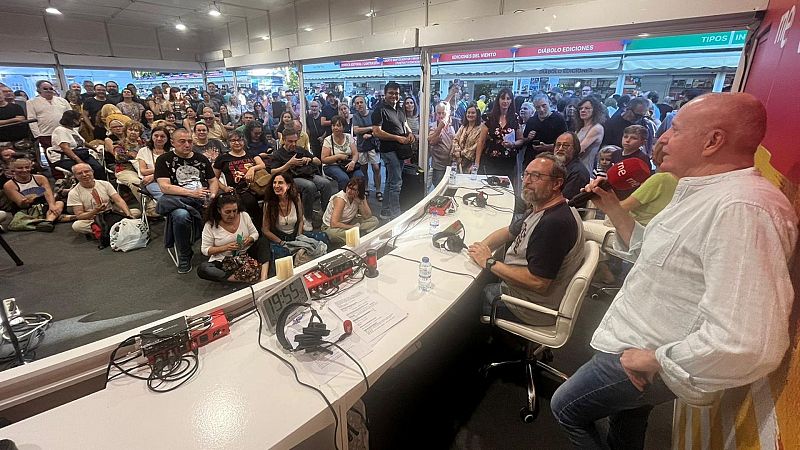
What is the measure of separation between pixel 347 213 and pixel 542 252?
Answer: 211 cm

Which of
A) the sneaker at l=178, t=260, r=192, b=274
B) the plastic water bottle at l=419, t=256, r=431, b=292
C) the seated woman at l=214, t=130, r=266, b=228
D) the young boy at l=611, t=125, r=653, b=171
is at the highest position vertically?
the young boy at l=611, t=125, r=653, b=171

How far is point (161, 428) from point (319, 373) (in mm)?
452

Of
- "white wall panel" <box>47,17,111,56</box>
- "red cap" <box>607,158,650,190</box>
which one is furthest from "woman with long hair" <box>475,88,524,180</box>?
"white wall panel" <box>47,17,111,56</box>

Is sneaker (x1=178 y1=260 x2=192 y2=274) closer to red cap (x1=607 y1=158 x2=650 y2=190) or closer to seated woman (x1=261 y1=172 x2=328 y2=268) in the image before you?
seated woman (x1=261 y1=172 x2=328 y2=268)

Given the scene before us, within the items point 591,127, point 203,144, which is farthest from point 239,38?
point 591,127

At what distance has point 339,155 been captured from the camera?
4.56 metres

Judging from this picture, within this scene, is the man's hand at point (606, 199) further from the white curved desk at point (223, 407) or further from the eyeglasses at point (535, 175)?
the white curved desk at point (223, 407)

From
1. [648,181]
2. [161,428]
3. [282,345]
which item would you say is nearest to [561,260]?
[648,181]

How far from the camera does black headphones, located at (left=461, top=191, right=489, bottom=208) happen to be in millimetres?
3035

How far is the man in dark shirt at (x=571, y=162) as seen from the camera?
2973mm

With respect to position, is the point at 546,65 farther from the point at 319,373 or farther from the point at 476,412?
the point at 319,373

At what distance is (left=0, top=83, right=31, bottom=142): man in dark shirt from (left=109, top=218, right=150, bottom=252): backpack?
337cm

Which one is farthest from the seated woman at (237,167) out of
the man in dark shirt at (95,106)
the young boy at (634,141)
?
the man in dark shirt at (95,106)

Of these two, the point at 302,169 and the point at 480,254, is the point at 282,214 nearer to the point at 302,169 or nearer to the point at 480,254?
the point at 302,169
